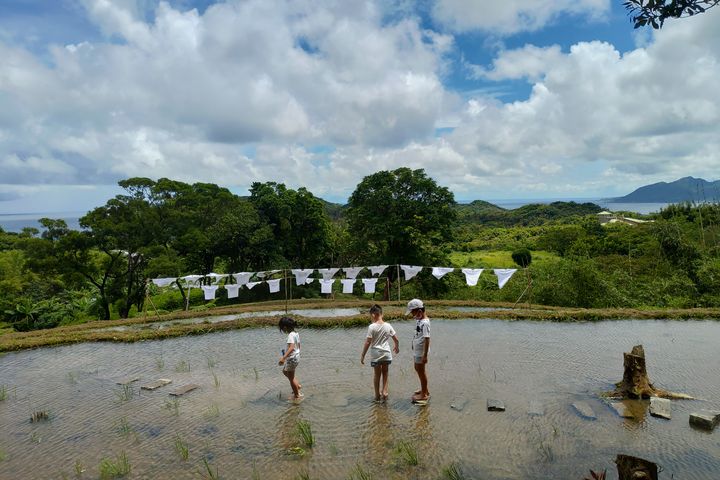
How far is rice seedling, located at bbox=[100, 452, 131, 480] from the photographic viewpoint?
722 centimetres

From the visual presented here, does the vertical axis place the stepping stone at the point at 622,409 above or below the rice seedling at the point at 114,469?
above

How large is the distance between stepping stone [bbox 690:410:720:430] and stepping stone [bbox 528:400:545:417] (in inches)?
105

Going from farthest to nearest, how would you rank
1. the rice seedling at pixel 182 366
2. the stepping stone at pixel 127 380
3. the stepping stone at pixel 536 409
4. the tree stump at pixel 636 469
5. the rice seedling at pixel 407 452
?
the rice seedling at pixel 182 366
the stepping stone at pixel 127 380
the stepping stone at pixel 536 409
the rice seedling at pixel 407 452
the tree stump at pixel 636 469

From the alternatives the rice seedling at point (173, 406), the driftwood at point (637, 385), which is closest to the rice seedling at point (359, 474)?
the rice seedling at point (173, 406)

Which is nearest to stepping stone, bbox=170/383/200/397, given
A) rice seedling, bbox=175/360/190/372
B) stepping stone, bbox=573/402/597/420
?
rice seedling, bbox=175/360/190/372

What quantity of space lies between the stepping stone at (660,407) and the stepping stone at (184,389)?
10.5m

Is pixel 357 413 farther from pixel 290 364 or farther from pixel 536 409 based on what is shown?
pixel 536 409

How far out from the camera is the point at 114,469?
23.8 feet

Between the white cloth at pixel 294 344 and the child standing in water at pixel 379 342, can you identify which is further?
the white cloth at pixel 294 344

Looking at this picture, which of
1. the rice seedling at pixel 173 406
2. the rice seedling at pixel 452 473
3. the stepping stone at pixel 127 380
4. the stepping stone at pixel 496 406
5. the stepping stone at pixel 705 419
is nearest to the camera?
the rice seedling at pixel 452 473

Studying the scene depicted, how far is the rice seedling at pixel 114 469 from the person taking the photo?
23.7ft

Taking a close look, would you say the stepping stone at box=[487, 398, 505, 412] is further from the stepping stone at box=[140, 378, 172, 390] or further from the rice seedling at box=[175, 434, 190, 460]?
the stepping stone at box=[140, 378, 172, 390]

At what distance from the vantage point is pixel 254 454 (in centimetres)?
771

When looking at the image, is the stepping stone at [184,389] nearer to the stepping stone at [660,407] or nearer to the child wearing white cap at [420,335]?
the child wearing white cap at [420,335]
